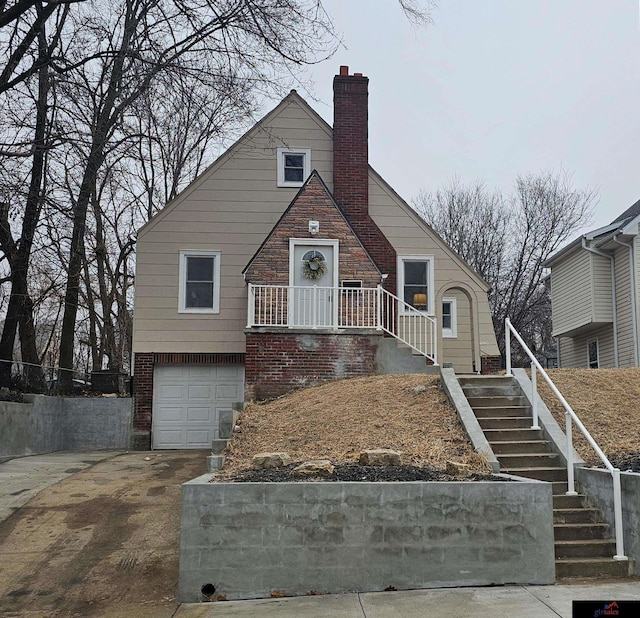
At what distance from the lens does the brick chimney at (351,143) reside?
16891 millimetres

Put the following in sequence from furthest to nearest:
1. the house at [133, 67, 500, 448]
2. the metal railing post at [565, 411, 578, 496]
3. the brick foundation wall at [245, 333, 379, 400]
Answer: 1. the house at [133, 67, 500, 448]
2. the brick foundation wall at [245, 333, 379, 400]
3. the metal railing post at [565, 411, 578, 496]

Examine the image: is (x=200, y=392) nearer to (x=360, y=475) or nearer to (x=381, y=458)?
(x=381, y=458)

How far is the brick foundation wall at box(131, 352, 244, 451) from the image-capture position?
16.1 meters

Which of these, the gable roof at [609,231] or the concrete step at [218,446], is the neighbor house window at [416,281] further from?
the concrete step at [218,446]

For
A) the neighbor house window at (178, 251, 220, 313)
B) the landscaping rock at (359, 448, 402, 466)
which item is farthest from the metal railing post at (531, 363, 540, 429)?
the neighbor house window at (178, 251, 220, 313)

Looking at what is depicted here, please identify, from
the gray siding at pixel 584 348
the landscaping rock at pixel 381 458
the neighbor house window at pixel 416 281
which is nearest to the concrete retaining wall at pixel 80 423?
the neighbor house window at pixel 416 281

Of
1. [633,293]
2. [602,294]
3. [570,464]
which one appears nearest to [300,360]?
[570,464]

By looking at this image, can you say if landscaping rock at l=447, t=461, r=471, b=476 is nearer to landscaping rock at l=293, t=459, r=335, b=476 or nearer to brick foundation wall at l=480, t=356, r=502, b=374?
landscaping rock at l=293, t=459, r=335, b=476

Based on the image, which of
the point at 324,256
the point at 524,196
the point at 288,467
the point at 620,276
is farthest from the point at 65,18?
the point at 524,196

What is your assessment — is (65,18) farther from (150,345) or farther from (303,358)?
(303,358)

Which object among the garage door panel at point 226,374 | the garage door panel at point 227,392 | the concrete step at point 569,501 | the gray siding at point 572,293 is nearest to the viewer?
the concrete step at point 569,501

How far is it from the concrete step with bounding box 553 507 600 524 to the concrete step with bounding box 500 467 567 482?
2.09ft

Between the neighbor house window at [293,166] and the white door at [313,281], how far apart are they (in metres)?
2.66

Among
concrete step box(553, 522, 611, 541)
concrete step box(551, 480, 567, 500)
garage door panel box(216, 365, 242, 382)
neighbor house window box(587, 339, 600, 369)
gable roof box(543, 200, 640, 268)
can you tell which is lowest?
concrete step box(553, 522, 611, 541)
